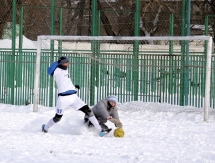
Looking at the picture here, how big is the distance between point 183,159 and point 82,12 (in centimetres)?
1909

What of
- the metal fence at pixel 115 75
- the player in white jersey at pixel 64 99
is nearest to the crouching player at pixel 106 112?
the player in white jersey at pixel 64 99

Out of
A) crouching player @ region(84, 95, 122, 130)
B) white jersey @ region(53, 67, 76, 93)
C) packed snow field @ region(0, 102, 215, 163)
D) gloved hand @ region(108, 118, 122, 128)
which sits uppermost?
white jersey @ region(53, 67, 76, 93)

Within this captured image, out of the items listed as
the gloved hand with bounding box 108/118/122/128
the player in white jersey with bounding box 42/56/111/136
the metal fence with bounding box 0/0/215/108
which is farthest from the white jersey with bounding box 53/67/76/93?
the metal fence with bounding box 0/0/215/108

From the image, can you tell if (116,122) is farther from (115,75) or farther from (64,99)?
(115,75)

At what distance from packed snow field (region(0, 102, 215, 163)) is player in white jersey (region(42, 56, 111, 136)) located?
30 cm

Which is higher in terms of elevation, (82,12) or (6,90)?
(82,12)

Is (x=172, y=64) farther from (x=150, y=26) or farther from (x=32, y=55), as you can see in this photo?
(x=150, y=26)

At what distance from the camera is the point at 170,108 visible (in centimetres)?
2081

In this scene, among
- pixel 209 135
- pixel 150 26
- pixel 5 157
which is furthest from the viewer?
pixel 150 26

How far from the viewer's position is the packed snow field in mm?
10688

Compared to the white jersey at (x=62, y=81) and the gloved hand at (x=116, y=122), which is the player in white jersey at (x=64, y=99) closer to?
the white jersey at (x=62, y=81)

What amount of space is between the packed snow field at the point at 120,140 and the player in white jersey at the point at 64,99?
30 centimetres

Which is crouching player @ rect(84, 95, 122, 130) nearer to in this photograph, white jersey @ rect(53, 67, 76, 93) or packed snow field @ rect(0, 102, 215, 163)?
packed snow field @ rect(0, 102, 215, 163)

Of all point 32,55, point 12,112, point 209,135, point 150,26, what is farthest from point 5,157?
point 150,26
